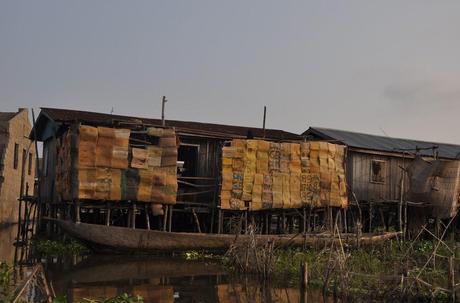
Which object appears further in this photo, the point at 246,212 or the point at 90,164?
the point at 246,212

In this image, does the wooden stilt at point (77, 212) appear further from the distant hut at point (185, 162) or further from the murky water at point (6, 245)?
the distant hut at point (185, 162)

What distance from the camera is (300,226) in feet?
69.7

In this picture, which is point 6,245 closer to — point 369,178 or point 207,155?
point 207,155

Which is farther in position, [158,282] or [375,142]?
[375,142]

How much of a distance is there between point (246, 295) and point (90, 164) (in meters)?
8.26

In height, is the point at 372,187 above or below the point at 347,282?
above

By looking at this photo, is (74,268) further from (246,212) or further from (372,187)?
(372,187)

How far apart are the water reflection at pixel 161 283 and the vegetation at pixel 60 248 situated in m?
1.71

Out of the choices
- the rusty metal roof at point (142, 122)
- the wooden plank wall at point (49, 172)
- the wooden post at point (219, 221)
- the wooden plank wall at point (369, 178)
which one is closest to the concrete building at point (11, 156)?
the wooden plank wall at point (49, 172)

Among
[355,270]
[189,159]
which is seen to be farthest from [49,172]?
[355,270]

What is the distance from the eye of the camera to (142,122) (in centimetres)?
2048

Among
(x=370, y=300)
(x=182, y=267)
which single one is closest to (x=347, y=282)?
(x=370, y=300)

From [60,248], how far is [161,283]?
253 inches

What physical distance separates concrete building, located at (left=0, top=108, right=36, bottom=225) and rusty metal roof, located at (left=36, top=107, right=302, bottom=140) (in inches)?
264
